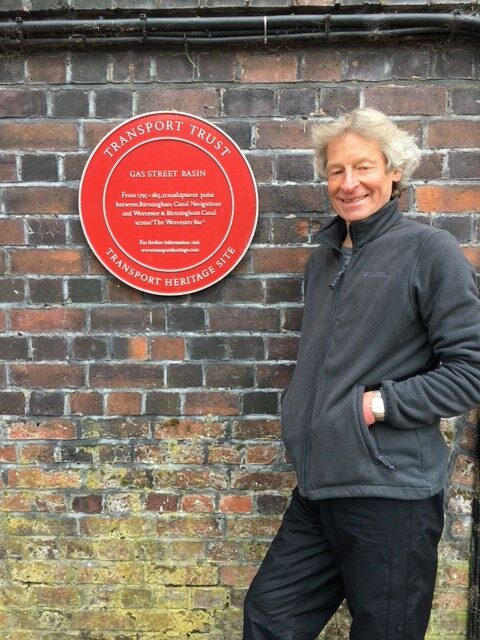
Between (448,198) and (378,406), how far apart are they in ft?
3.01

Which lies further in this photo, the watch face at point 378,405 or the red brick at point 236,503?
the red brick at point 236,503

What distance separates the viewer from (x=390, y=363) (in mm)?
1729

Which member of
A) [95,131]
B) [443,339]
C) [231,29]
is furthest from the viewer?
[95,131]

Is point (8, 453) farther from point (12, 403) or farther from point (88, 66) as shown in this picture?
point (88, 66)

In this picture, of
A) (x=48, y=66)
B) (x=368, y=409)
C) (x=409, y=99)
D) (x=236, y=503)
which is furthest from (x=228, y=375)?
(x=48, y=66)

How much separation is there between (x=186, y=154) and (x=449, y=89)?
94 cm

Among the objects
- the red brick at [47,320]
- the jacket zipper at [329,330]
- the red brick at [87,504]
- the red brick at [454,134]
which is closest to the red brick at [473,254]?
the red brick at [454,134]

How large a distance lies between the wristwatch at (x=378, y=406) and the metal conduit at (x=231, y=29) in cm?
123

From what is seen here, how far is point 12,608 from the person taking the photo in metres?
2.49

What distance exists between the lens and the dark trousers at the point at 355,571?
5.68ft

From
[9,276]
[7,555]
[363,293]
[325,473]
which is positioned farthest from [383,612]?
[9,276]

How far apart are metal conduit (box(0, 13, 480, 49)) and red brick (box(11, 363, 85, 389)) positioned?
1.15 m

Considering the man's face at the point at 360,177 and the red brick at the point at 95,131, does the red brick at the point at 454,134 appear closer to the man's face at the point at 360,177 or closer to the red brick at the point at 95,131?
the man's face at the point at 360,177

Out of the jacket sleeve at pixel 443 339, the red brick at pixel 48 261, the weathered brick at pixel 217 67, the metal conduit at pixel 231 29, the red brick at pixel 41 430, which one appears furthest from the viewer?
the red brick at pixel 41 430
